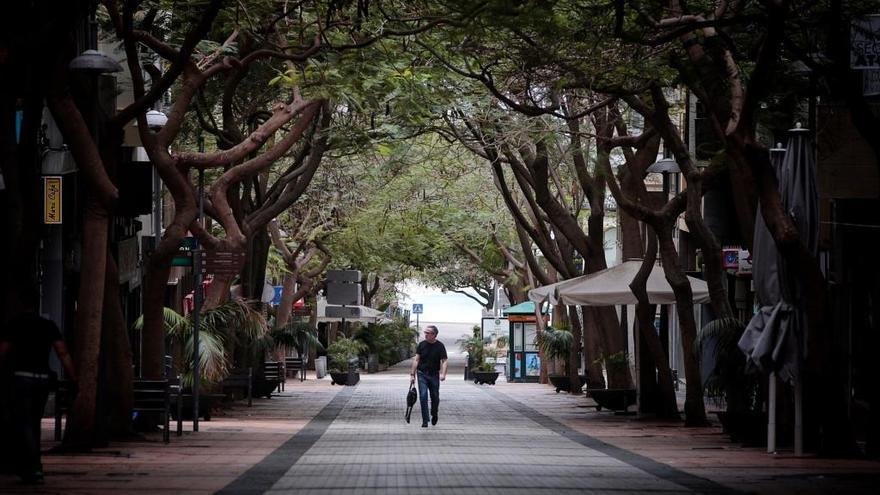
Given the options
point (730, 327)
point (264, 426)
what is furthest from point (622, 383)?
point (730, 327)

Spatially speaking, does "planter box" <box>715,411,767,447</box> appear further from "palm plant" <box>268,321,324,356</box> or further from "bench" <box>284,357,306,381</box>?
"bench" <box>284,357,306,381</box>

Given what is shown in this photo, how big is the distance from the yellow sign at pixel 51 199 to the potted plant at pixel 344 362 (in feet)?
85.7

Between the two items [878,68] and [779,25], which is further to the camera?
[878,68]

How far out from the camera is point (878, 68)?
1623 cm

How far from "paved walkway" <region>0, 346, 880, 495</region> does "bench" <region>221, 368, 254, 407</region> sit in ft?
10.6

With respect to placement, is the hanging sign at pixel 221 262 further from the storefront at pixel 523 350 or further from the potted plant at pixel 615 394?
the storefront at pixel 523 350

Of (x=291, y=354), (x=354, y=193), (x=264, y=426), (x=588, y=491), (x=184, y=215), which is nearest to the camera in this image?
(x=588, y=491)

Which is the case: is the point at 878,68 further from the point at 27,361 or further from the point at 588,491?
the point at 27,361

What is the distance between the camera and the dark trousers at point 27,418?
1374cm

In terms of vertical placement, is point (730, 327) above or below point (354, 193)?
below

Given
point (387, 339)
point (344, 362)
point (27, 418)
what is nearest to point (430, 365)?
point (27, 418)

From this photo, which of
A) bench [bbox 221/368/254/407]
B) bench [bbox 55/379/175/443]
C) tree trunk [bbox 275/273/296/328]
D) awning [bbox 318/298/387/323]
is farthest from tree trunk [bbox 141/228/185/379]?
awning [bbox 318/298/387/323]

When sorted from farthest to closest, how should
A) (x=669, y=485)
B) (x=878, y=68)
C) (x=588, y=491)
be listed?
(x=878, y=68) < (x=669, y=485) < (x=588, y=491)

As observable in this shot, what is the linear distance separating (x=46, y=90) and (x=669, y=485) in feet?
25.3
